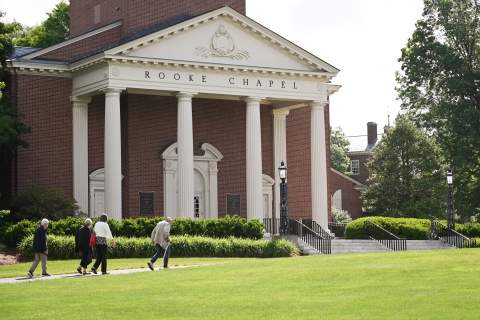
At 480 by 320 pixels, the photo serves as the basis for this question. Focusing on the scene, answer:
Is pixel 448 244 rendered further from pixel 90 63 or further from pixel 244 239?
pixel 90 63

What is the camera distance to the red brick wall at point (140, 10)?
48625 millimetres

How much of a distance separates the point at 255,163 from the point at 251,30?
6.42 meters

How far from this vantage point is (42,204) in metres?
43.0

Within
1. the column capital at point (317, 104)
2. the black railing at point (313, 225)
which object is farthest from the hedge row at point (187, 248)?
the column capital at point (317, 104)

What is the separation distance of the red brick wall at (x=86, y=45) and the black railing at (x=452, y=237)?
60.0ft

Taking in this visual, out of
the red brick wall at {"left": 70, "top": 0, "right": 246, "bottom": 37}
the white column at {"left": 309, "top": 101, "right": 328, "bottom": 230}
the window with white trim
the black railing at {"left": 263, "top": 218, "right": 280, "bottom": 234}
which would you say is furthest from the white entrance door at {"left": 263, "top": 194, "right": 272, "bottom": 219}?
the window with white trim

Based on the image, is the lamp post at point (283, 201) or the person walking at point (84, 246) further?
the lamp post at point (283, 201)

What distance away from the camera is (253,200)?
46906mm

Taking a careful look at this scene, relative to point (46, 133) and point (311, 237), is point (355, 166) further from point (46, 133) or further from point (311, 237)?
point (311, 237)

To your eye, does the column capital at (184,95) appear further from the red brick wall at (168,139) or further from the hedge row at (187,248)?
the hedge row at (187,248)

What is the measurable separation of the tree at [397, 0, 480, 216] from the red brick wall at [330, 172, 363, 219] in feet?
53.7

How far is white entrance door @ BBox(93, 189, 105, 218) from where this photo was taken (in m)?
47.4

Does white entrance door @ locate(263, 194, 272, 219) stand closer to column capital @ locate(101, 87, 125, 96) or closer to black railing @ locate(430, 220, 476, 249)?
black railing @ locate(430, 220, 476, 249)

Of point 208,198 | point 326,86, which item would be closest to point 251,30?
point 326,86
